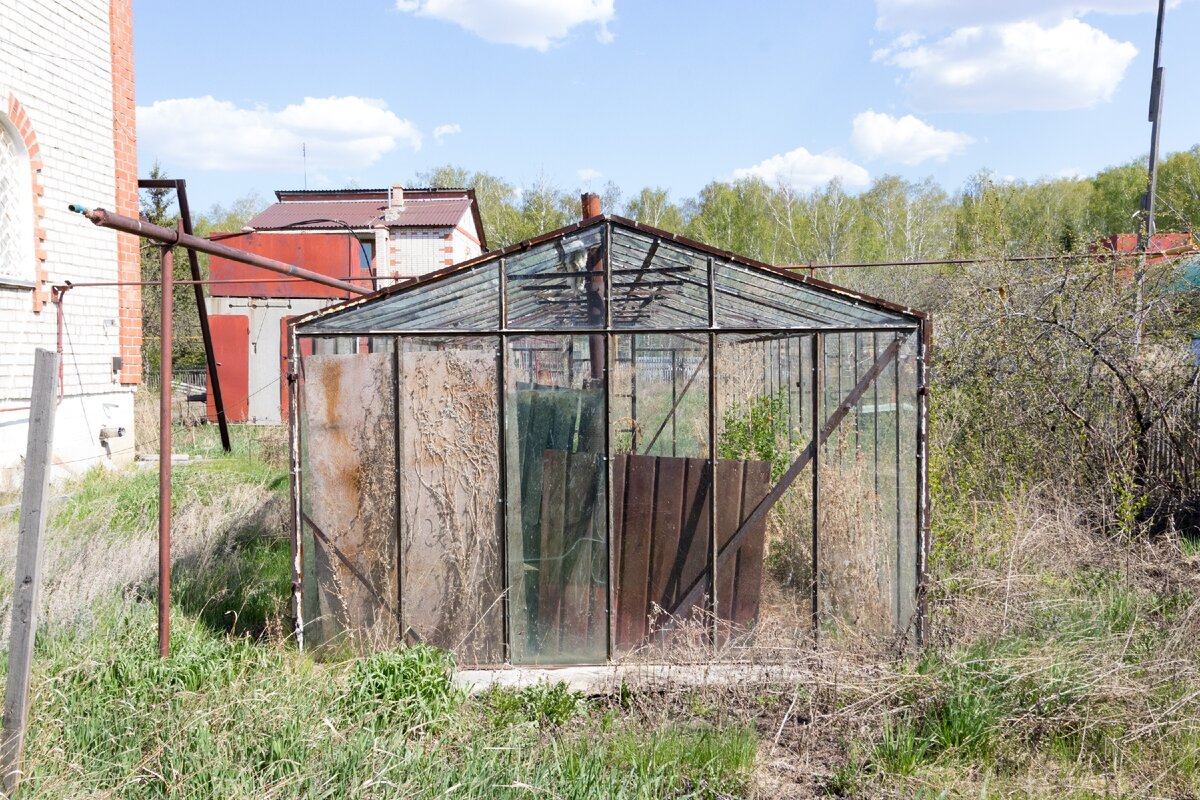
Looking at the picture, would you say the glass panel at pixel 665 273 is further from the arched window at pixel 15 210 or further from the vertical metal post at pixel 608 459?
the arched window at pixel 15 210

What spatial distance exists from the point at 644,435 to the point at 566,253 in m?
3.27

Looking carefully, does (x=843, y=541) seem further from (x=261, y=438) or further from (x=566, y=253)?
(x=261, y=438)

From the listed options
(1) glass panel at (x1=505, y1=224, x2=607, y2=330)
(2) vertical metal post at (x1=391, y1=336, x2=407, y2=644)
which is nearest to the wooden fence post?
(2) vertical metal post at (x1=391, y1=336, x2=407, y2=644)

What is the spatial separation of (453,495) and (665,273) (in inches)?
89.8

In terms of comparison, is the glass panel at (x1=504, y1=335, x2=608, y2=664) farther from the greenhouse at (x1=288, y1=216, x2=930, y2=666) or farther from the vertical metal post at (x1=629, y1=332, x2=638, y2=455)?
the vertical metal post at (x1=629, y1=332, x2=638, y2=455)

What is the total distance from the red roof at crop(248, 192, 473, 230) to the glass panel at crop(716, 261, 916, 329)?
66.2 feet

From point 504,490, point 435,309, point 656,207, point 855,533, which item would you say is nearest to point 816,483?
point 855,533

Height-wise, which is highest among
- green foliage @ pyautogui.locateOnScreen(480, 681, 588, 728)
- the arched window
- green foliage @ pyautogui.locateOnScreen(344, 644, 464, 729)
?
the arched window

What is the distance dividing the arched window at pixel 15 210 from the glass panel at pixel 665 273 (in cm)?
723

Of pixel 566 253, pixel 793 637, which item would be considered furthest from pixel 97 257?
pixel 793 637

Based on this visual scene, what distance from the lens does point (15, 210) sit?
33.7ft

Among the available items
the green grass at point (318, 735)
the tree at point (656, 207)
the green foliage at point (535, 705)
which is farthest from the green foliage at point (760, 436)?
the tree at point (656, 207)

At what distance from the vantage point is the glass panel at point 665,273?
6.28 meters

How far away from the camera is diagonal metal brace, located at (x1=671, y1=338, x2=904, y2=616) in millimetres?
6258
